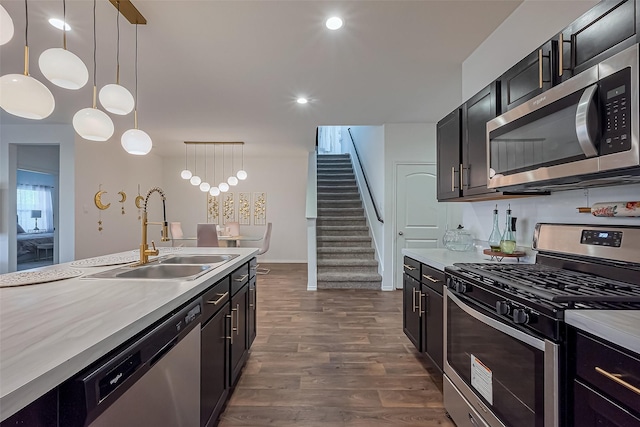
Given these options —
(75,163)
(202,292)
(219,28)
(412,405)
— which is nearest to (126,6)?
(219,28)

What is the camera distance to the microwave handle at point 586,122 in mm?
1088

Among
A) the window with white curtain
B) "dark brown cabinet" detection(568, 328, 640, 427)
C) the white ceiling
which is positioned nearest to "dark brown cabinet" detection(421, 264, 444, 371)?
"dark brown cabinet" detection(568, 328, 640, 427)

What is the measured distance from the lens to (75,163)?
15.6 ft

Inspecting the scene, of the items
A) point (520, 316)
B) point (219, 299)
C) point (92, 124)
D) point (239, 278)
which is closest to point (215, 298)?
point (219, 299)

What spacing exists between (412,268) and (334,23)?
2.02 metres

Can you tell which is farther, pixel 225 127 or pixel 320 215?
pixel 320 215

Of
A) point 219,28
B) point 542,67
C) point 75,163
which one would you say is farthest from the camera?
point 75,163

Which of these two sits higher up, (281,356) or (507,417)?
(507,417)

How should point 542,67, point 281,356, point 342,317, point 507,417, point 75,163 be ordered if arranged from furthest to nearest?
1. point 75,163
2. point 342,317
3. point 281,356
4. point 542,67
5. point 507,417

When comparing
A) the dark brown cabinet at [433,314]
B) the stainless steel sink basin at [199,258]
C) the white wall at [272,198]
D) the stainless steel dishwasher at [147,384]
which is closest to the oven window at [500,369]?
the dark brown cabinet at [433,314]

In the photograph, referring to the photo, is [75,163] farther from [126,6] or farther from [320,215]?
[320,215]

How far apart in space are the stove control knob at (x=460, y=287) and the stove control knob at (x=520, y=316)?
0.40 m

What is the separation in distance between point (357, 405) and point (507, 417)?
38.4 inches

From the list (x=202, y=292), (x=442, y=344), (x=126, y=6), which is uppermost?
(x=126, y=6)
